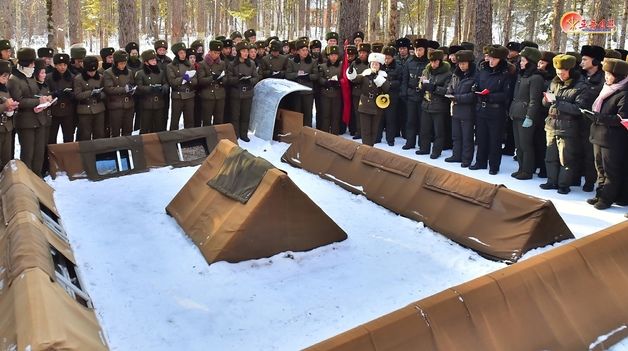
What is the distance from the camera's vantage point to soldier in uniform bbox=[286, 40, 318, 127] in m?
10.5

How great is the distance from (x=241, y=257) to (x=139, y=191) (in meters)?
2.74

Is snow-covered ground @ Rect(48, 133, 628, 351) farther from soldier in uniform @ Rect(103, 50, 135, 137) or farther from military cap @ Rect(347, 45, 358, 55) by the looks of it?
military cap @ Rect(347, 45, 358, 55)

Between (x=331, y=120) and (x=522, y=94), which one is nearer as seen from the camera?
(x=522, y=94)

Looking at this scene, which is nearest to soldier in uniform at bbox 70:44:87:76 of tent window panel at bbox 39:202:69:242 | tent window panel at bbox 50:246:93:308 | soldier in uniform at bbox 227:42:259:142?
soldier in uniform at bbox 227:42:259:142

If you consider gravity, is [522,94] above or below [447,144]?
above

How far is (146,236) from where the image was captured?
5.81 meters

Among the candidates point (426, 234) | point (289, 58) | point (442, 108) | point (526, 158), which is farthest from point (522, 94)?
point (289, 58)

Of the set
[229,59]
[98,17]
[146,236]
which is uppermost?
[98,17]

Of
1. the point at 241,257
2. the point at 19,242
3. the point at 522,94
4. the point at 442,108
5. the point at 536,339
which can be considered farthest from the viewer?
the point at 442,108

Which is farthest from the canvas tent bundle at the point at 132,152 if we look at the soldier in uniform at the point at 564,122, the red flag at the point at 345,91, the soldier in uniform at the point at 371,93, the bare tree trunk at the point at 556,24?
the bare tree trunk at the point at 556,24

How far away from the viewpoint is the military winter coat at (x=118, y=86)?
844 centimetres

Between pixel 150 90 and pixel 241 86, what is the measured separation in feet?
5.48

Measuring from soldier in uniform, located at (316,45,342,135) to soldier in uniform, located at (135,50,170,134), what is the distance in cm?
292

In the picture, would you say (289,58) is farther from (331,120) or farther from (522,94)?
(522,94)
